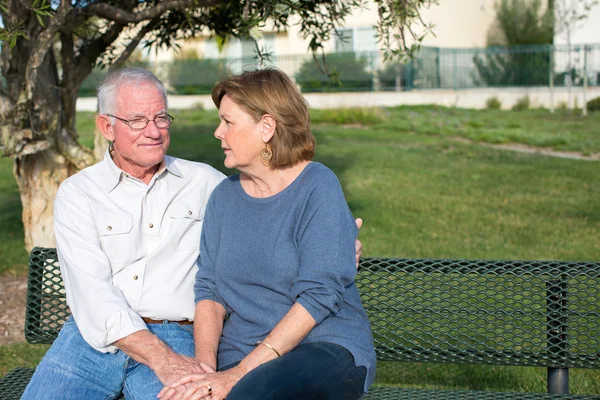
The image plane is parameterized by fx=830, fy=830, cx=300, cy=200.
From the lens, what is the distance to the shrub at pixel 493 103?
76.8 feet

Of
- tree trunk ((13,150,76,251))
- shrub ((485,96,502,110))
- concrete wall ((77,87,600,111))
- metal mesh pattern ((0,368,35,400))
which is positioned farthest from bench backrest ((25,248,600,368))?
shrub ((485,96,502,110))

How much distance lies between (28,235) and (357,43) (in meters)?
23.7

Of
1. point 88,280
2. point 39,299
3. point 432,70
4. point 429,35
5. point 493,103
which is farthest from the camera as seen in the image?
point 429,35

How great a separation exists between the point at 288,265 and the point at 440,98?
69.9 feet

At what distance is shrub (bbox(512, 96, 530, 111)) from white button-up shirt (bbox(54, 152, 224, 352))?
68.0 ft

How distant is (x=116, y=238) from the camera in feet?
11.0

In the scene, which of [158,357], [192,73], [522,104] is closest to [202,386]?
[158,357]

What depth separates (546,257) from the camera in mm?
7230

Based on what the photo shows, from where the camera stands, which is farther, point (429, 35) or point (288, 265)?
point (429, 35)

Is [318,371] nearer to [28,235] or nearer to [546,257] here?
[28,235]

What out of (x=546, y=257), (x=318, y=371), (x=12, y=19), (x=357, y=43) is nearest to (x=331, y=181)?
(x=318, y=371)

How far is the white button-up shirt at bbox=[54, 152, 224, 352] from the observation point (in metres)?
3.22

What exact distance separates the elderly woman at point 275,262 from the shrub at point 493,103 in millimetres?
20957

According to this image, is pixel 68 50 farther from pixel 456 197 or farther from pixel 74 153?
pixel 456 197
